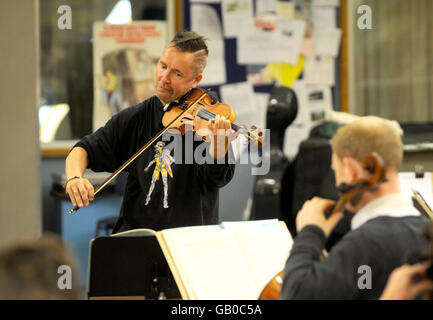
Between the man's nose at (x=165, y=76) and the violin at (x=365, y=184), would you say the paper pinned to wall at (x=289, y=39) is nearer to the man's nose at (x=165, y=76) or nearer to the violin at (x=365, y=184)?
the man's nose at (x=165, y=76)

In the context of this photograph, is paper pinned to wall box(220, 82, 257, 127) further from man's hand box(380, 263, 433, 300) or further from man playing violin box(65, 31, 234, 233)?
man's hand box(380, 263, 433, 300)

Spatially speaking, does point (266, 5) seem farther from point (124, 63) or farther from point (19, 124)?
point (19, 124)

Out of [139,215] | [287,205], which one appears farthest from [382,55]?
[139,215]

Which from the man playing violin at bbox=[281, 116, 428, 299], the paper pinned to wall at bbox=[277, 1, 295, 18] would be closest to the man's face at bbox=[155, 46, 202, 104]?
the man playing violin at bbox=[281, 116, 428, 299]

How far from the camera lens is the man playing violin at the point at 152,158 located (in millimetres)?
1965

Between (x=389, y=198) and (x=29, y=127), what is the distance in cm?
154

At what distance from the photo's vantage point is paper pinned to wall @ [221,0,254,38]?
3.04 m

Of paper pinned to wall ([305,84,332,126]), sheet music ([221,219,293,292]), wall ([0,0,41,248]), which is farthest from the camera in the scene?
paper pinned to wall ([305,84,332,126])

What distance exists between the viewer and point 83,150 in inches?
79.4

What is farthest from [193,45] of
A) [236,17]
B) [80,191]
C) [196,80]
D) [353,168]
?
[236,17]

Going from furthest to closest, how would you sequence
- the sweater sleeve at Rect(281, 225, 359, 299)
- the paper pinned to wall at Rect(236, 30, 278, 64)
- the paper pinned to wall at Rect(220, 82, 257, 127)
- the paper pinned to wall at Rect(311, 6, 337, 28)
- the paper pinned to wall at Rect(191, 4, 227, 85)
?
the paper pinned to wall at Rect(311, 6, 337, 28), the paper pinned to wall at Rect(236, 30, 278, 64), the paper pinned to wall at Rect(220, 82, 257, 127), the paper pinned to wall at Rect(191, 4, 227, 85), the sweater sleeve at Rect(281, 225, 359, 299)

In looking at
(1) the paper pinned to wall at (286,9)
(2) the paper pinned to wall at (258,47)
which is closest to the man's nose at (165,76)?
(2) the paper pinned to wall at (258,47)

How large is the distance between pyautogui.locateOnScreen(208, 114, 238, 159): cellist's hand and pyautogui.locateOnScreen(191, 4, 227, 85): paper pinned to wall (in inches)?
7.0
